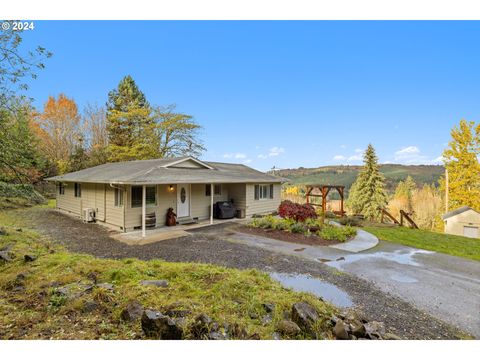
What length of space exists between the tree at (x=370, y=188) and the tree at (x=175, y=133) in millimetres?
17033

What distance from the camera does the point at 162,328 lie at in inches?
102

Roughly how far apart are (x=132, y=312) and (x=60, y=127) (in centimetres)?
2908

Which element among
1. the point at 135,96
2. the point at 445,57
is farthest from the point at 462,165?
the point at 135,96

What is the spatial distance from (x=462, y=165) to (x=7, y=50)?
2636 cm

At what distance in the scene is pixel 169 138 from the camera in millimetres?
24844

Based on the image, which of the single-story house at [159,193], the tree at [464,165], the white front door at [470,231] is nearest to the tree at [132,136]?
the single-story house at [159,193]

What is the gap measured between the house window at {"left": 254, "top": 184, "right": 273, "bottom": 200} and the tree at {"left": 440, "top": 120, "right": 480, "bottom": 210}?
15.4 m

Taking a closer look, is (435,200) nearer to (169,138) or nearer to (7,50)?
(169,138)

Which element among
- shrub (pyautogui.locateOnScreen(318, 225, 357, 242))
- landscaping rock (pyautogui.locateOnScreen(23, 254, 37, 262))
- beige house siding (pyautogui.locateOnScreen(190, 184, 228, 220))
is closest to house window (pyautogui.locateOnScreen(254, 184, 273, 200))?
beige house siding (pyautogui.locateOnScreen(190, 184, 228, 220))

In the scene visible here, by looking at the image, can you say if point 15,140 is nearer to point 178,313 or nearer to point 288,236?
Result: point 178,313

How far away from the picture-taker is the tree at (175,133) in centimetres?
2423

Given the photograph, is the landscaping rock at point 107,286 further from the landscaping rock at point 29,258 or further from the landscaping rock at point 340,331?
the landscaping rock at point 340,331

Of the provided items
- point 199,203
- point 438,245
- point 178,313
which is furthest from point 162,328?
point 438,245

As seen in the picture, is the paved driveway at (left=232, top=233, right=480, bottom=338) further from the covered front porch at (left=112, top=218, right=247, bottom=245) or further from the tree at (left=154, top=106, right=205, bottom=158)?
the tree at (left=154, top=106, right=205, bottom=158)
